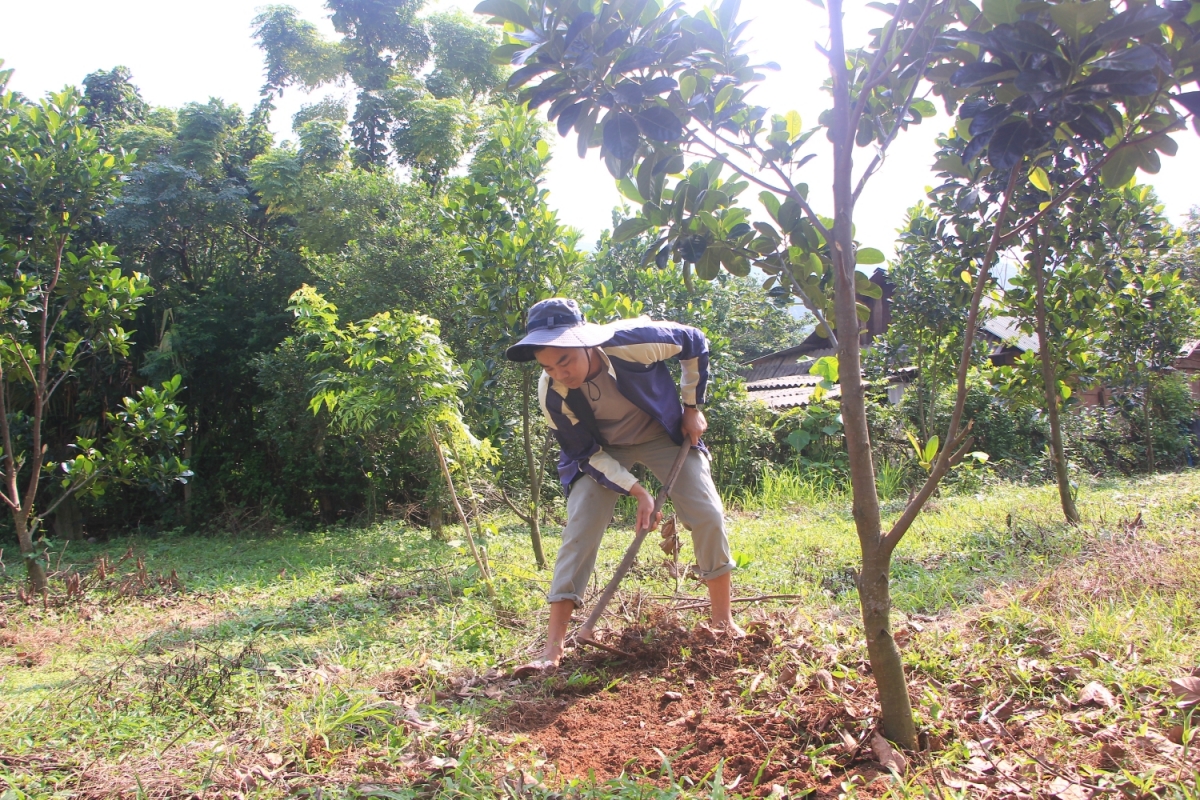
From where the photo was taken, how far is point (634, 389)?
127 inches

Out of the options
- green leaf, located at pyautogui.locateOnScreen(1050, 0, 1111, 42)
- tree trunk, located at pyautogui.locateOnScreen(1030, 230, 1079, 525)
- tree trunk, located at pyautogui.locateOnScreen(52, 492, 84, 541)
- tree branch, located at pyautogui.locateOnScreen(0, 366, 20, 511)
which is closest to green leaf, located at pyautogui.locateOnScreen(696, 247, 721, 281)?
green leaf, located at pyautogui.locateOnScreen(1050, 0, 1111, 42)

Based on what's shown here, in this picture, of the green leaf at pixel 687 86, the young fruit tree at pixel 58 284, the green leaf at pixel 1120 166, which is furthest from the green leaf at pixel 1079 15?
the young fruit tree at pixel 58 284

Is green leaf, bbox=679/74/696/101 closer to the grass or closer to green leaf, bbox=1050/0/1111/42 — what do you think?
green leaf, bbox=1050/0/1111/42

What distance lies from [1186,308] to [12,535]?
1565 centimetres

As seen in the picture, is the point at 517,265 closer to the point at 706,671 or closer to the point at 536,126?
the point at 536,126

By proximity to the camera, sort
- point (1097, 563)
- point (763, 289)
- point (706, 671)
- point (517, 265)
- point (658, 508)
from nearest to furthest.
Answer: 1. point (763, 289)
2. point (706, 671)
3. point (658, 508)
4. point (1097, 563)
5. point (517, 265)

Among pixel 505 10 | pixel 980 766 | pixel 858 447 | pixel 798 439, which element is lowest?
pixel 980 766

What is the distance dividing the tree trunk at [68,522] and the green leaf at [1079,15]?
1090 centimetres

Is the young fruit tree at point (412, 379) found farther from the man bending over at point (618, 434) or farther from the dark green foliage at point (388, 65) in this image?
the dark green foliage at point (388, 65)

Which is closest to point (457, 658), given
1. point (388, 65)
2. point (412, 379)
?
point (412, 379)

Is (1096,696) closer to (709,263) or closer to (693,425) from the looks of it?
(693,425)

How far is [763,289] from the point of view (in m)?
2.67

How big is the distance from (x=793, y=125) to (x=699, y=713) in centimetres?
202

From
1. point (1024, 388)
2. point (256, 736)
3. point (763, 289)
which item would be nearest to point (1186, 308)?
point (1024, 388)
